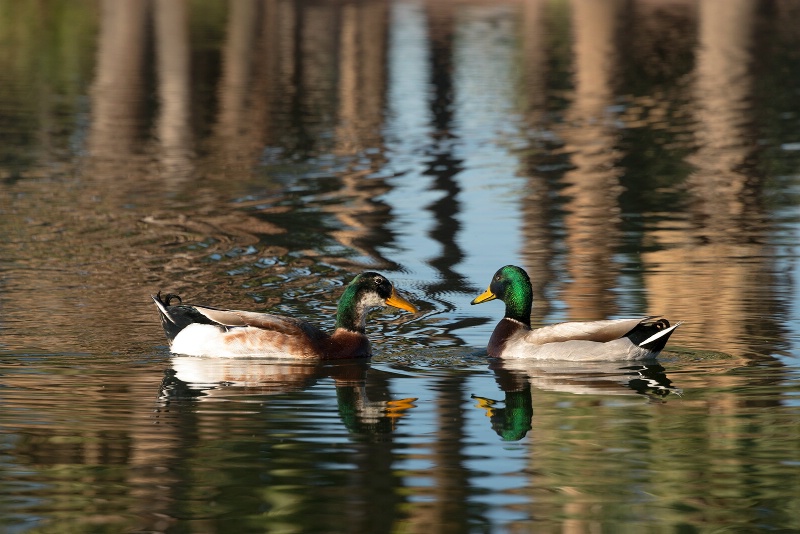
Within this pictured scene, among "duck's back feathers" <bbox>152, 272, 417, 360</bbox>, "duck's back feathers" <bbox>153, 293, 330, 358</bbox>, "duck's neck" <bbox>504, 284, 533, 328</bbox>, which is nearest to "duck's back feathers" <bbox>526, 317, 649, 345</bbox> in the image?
"duck's neck" <bbox>504, 284, 533, 328</bbox>

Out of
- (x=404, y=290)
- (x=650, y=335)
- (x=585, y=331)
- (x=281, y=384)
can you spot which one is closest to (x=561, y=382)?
(x=585, y=331)

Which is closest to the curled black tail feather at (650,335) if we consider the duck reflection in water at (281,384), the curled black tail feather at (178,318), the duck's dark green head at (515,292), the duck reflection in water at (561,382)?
the duck reflection in water at (561,382)

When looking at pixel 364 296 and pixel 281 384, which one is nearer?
pixel 281 384

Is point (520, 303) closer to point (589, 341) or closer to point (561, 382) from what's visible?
point (589, 341)

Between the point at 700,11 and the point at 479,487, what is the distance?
64.2 metres

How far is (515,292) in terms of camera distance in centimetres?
1323

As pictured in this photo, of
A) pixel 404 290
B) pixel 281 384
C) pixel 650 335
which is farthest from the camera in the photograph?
pixel 404 290

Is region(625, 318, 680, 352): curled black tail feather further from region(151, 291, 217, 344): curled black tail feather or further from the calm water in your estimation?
region(151, 291, 217, 344): curled black tail feather

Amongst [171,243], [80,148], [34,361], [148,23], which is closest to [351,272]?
[171,243]

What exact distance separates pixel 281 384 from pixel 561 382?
6.73 feet

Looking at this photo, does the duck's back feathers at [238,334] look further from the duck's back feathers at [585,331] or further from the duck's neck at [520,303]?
the duck's back feathers at [585,331]

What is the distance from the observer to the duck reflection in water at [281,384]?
35.8 feet

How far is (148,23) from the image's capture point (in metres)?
61.9

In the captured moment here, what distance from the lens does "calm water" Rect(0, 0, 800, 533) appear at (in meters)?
8.86
